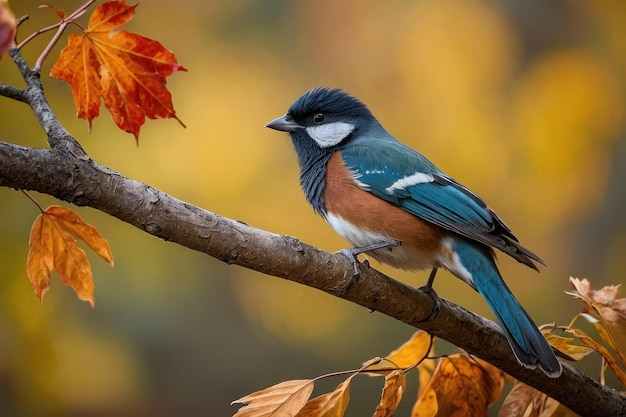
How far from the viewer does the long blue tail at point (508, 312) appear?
1450 mm

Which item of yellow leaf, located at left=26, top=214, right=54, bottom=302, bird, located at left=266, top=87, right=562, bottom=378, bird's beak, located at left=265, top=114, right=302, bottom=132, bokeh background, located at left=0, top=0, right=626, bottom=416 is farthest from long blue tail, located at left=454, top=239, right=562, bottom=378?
bokeh background, located at left=0, top=0, right=626, bottom=416

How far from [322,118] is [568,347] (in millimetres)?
1065

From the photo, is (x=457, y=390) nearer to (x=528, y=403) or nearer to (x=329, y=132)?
(x=528, y=403)

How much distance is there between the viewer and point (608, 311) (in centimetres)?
142

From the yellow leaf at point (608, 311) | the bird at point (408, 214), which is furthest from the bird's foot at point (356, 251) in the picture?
the yellow leaf at point (608, 311)

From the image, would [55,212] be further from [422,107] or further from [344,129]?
[422,107]

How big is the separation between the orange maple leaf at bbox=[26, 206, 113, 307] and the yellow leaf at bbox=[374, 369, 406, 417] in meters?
0.58

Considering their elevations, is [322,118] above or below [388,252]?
above

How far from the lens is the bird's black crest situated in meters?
2.19

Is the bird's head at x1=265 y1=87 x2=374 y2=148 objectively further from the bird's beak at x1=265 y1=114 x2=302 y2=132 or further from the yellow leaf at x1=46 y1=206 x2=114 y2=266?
the yellow leaf at x1=46 y1=206 x2=114 y2=266

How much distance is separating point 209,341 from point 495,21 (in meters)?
2.05

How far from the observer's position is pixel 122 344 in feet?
9.20

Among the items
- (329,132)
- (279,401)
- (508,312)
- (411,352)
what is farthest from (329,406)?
(329,132)

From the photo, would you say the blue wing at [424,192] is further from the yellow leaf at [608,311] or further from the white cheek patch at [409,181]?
the yellow leaf at [608,311]
